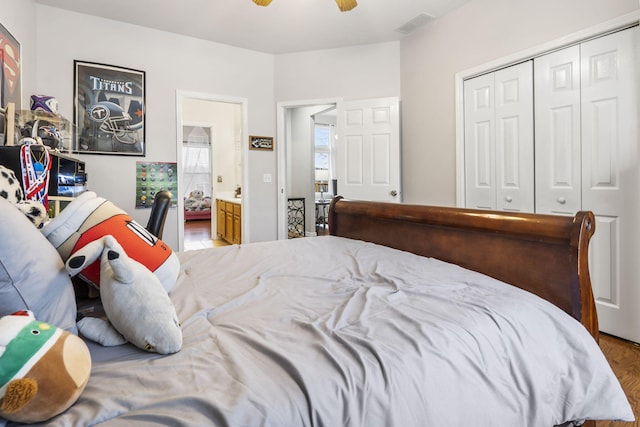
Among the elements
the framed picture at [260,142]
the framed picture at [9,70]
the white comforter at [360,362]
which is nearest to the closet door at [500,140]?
the white comforter at [360,362]

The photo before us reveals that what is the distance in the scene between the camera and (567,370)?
1038mm

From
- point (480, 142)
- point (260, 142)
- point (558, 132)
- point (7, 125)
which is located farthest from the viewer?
point (260, 142)

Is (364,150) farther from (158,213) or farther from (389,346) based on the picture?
(389,346)

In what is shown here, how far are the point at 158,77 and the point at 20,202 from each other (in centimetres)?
320

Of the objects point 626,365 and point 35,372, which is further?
point 626,365

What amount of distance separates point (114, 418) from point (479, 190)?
3377mm

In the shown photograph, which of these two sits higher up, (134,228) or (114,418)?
(134,228)

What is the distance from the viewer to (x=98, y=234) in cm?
104

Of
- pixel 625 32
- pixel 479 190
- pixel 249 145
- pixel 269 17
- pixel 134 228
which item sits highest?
pixel 269 17

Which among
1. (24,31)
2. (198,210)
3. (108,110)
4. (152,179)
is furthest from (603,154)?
(198,210)

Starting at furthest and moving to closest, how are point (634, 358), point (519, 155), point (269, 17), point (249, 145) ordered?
point (249, 145) → point (269, 17) → point (519, 155) → point (634, 358)

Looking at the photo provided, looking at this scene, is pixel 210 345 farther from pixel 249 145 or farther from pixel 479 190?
pixel 249 145

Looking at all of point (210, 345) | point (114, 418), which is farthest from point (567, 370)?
point (114, 418)

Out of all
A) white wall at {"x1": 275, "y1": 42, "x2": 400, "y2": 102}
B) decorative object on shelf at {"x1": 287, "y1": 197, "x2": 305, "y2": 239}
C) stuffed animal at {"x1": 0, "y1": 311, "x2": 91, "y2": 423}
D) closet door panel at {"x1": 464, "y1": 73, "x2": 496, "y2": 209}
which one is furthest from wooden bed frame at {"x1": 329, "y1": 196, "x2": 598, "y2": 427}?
decorative object on shelf at {"x1": 287, "y1": 197, "x2": 305, "y2": 239}
